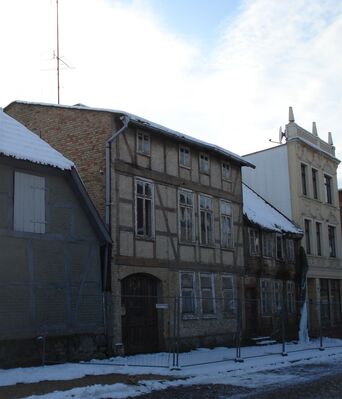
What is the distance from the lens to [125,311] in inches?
687

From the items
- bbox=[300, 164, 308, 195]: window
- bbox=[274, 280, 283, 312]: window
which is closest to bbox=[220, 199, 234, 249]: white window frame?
bbox=[274, 280, 283, 312]: window

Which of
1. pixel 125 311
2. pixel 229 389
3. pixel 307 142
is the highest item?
pixel 307 142

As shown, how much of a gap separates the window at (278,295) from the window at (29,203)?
13.7 metres

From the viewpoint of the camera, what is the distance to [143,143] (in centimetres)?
1894

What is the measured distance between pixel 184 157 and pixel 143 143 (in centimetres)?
238

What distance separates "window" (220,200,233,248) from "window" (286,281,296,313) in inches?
232

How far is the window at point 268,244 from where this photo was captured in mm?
25545

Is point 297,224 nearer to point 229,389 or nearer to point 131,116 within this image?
point 131,116

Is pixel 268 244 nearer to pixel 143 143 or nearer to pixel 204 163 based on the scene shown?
pixel 204 163

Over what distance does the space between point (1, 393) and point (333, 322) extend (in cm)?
2359

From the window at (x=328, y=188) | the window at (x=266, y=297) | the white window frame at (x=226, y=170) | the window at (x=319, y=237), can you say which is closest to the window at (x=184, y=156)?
the white window frame at (x=226, y=170)

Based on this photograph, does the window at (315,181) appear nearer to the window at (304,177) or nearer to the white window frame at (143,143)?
the window at (304,177)

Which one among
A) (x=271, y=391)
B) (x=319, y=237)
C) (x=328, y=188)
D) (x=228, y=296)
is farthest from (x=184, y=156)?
(x=328, y=188)

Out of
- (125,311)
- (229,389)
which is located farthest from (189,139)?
(229,389)
